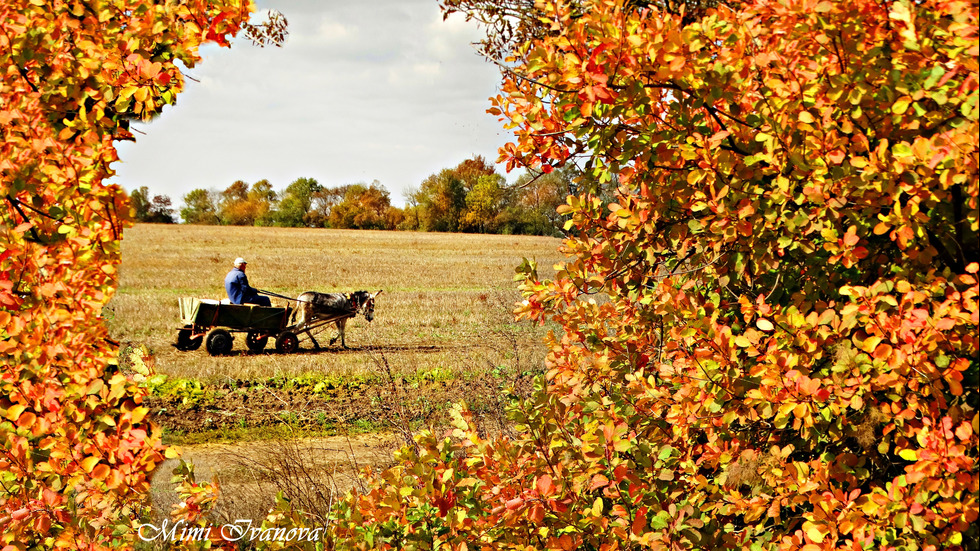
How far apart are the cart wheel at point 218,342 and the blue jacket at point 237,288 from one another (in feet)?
2.17

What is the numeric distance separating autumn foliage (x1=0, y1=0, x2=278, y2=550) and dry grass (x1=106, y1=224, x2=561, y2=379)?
1.04 metres

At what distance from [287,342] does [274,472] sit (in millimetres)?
8645

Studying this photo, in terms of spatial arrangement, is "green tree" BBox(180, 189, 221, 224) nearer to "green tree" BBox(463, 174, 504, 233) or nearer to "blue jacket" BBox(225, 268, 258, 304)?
"green tree" BBox(463, 174, 504, 233)

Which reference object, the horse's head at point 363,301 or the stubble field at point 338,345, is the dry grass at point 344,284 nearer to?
the stubble field at point 338,345

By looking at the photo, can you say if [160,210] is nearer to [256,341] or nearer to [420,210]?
[420,210]

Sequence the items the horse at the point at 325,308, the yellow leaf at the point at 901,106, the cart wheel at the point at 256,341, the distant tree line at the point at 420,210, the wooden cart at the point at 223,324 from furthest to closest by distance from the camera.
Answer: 1. the distant tree line at the point at 420,210
2. the horse at the point at 325,308
3. the cart wheel at the point at 256,341
4. the wooden cart at the point at 223,324
5. the yellow leaf at the point at 901,106

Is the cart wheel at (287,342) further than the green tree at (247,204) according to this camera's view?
No

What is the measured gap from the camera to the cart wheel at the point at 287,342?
12.4 meters

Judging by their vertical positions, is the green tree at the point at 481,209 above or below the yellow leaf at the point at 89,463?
above

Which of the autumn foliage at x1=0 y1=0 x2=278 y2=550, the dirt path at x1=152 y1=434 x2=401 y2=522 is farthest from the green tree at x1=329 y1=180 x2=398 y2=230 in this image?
the autumn foliage at x1=0 y1=0 x2=278 y2=550

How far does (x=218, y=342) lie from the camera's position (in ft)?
39.0

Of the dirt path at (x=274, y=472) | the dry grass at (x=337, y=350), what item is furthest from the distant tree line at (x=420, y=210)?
the dirt path at (x=274, y=472)

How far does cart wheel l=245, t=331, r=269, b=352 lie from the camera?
39.8 feet

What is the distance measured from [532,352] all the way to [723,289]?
712 cm
